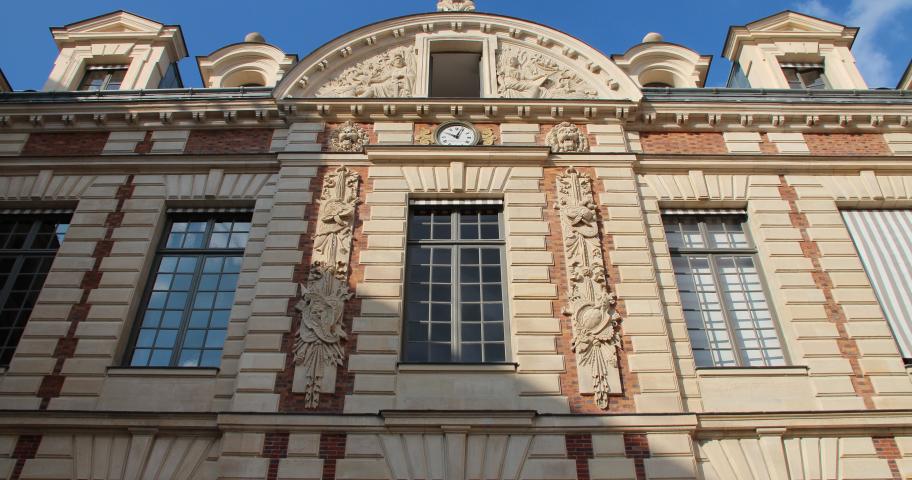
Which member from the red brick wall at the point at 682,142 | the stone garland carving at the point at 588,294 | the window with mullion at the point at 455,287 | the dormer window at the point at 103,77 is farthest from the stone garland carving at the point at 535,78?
the dormer window at the point at 103,77

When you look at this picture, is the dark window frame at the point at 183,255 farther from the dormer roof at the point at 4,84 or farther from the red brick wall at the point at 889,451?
the red brick wall at the point at 889,451

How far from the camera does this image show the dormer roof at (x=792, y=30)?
13.7m

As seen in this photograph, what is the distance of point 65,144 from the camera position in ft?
37.6

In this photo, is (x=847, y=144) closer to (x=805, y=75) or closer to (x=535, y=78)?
(x=805, y=75)

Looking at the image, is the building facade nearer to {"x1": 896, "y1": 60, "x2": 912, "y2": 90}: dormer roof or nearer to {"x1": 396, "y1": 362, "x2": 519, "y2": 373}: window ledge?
{"x1": 396, "y1": 362, "x2": 519, "y2": 373}: window ledge

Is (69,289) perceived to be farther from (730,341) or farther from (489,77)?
(730,341)

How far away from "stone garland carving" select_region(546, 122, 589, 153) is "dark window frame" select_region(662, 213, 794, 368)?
1673 millimetres

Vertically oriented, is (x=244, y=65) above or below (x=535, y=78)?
above

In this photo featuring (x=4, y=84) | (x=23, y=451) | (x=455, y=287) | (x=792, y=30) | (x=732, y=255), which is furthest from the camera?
(x=792, y=30)

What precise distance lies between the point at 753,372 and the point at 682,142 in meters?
4.17

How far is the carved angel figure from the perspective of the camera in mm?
8391

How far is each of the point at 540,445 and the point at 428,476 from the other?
1258 millimetres

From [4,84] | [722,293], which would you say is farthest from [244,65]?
[722,293]

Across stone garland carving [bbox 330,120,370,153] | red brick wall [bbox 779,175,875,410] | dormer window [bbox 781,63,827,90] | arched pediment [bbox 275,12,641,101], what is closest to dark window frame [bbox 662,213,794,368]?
red brick wall [bbox 779,175,875,410]
